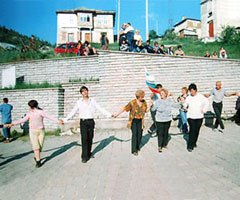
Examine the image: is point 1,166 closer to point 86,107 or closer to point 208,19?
point 86,107

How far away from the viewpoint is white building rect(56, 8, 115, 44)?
42.7 metres

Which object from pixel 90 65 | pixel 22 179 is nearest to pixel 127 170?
pixel 22 179

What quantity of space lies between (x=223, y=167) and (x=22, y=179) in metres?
4.67

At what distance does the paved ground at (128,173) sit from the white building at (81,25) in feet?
133

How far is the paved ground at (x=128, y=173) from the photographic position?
3.27m

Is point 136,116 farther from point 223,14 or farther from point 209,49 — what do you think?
point 223,14

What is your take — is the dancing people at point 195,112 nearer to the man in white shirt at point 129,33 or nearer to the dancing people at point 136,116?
the dancing people at point 136,116

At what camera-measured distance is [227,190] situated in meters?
3.19

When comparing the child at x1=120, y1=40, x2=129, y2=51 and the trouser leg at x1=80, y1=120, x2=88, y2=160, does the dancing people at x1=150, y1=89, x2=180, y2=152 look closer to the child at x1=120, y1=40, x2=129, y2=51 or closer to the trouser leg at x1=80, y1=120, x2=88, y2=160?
the trouser leg at x1=80, y1=120, x2=88, y2=160

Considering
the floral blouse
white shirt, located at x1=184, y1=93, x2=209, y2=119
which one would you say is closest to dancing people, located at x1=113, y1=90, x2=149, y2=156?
the floral blouse

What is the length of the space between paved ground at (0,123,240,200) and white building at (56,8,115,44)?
4047cm

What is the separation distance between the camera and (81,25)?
139 feet

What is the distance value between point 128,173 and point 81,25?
43730 mm

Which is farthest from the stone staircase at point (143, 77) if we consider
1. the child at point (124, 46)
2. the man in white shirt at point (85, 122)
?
the man in white shirt at point (85, 122)
